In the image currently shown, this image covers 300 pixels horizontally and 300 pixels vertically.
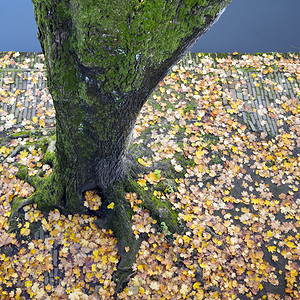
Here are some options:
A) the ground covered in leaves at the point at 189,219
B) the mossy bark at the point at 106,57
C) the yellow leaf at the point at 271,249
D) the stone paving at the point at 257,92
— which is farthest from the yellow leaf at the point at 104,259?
the stone paving at the point at 257,92

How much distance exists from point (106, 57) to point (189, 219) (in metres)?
3.57

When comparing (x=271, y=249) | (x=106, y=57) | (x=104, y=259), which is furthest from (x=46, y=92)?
(x=271, y=249)

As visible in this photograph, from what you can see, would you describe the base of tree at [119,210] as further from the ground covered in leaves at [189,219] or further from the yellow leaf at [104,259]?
the yellow leaf at [104,259]

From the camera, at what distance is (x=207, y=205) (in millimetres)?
5648

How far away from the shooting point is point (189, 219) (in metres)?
5.34

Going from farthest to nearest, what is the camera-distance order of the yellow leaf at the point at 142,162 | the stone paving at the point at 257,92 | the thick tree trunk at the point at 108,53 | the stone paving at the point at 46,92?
the stone paving at the point at 257,92, the stone paving at the point at 46,92, the yellow leaf at the point at 142,162, the thick tree trunk at the point at 108,53

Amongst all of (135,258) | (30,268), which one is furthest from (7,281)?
(135,258)

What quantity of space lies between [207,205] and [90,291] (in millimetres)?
2494

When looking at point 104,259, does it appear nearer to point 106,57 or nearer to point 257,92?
point 106,57

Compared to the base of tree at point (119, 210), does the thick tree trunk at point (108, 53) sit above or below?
above

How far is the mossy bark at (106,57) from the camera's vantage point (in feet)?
7.80

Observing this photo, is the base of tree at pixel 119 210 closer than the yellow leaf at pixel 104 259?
Yes

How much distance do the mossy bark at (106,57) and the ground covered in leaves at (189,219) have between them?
152 cm

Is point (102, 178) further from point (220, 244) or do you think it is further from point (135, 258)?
point (220, 244)
